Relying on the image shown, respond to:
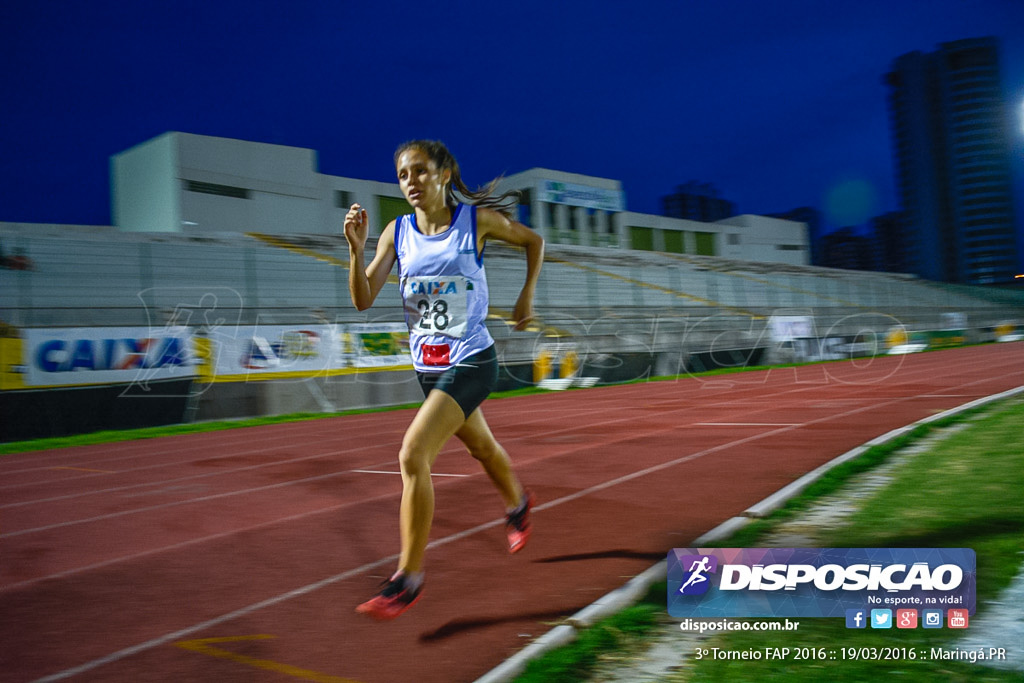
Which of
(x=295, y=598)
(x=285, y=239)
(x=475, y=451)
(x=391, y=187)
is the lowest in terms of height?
(x=295, y=598)

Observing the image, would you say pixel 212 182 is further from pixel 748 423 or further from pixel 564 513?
pixel 564 513

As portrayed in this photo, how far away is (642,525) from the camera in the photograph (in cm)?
488

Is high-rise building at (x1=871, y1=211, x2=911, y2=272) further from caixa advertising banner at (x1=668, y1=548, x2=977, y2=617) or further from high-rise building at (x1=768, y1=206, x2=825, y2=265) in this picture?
caixa advertising banner at (x1=668, y1=548, x2=977, y2=617)

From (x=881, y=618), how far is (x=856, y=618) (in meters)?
0.08

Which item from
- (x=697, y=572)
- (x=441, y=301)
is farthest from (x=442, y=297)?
(x=697, y=572)

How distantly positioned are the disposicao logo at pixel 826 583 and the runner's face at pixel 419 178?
202cm

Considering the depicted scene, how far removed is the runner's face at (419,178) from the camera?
3.54 m

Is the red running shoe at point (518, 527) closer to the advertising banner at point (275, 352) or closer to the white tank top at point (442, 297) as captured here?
the white tank top at point (442, 297)

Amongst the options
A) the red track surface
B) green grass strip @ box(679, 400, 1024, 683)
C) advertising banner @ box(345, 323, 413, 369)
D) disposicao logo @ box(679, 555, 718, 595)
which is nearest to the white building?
advertising banner @ box(345, 323, 413, 369)

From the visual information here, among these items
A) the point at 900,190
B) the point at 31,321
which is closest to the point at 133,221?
the point at 31,321

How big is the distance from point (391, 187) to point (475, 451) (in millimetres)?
35003

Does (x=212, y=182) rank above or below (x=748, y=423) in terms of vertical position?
above

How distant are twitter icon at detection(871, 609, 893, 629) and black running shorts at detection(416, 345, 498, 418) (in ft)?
5.61

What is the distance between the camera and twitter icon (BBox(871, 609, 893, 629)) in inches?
111
